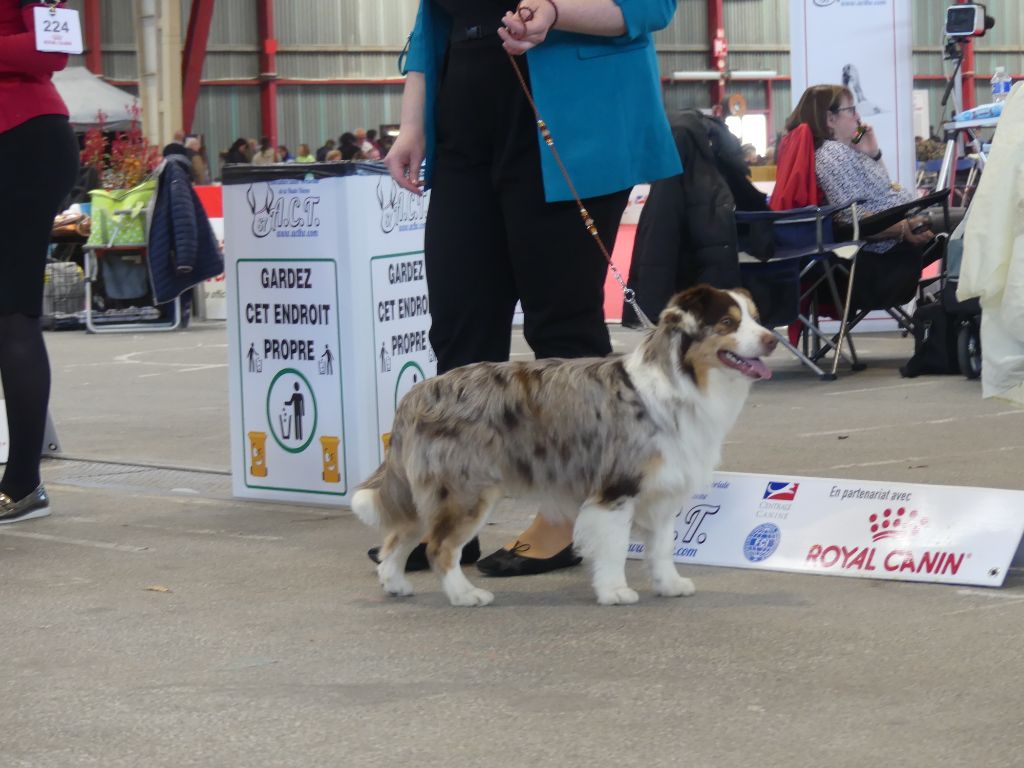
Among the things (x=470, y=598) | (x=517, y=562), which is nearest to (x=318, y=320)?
(x=517, y=562)

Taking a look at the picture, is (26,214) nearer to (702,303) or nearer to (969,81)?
(702,303)

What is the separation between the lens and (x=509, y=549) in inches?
160

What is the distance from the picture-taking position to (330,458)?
200 inches

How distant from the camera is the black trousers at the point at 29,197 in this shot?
4.68m

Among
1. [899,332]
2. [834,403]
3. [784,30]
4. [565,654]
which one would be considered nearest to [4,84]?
[565,654]

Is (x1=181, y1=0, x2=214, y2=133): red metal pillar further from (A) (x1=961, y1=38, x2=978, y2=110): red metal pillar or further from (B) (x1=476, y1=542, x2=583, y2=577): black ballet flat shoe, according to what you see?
(B) (x1=476, y1=542, x2=583, y2=577): black ballet flat shoe

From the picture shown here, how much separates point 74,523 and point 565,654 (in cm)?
219

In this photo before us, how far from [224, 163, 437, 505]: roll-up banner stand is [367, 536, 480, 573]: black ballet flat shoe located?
90cm

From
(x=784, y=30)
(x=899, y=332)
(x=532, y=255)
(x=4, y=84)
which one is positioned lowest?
(x=899, y=332)

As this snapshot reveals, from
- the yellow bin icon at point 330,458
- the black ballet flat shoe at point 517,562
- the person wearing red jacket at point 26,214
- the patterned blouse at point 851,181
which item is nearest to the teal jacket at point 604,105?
the black ballet flat shoe at point 517,562

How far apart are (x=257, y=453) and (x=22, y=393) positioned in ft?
2.52

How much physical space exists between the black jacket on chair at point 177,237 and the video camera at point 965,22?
18.3 ft

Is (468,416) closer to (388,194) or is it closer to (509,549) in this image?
(509,549)

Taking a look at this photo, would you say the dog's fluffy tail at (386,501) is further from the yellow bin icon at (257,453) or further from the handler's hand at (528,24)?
the yellow bin icon at (257,453)
